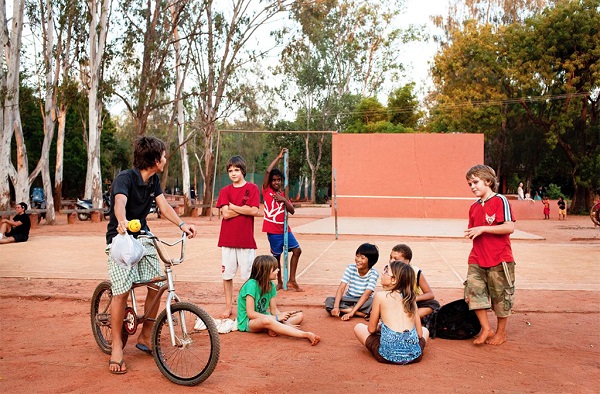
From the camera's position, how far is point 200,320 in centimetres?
433

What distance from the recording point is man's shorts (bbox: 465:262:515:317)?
215 inches

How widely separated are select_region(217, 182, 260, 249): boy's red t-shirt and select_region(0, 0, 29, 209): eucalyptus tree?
16.2m

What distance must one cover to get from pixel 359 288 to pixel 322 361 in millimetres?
1661

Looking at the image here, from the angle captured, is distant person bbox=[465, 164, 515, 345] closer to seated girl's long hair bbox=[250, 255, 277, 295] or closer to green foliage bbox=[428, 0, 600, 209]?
seated girl's long hair bbox=[250, 255, 277, 295]

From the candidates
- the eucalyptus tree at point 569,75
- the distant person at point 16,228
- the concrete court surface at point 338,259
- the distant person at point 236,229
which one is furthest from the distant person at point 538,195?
the distant person at point 236,229

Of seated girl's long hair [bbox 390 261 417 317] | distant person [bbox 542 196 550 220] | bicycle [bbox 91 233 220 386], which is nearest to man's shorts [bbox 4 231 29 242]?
bicycle [bbox 91 233 220 386]

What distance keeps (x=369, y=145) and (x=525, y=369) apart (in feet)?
78.9

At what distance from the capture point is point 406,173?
92.2ft

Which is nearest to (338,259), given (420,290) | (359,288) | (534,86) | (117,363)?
(359,288)

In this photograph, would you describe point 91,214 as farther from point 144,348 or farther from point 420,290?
point 420,290

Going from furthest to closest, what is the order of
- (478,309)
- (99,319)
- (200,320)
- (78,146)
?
(78,146)
(478,309)
(99,319)
(200,320)

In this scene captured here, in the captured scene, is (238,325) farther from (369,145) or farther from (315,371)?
(369,145)

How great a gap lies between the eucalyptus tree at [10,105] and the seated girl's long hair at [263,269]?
17.1 m

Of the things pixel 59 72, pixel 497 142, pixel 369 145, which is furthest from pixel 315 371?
pixel 497 142
